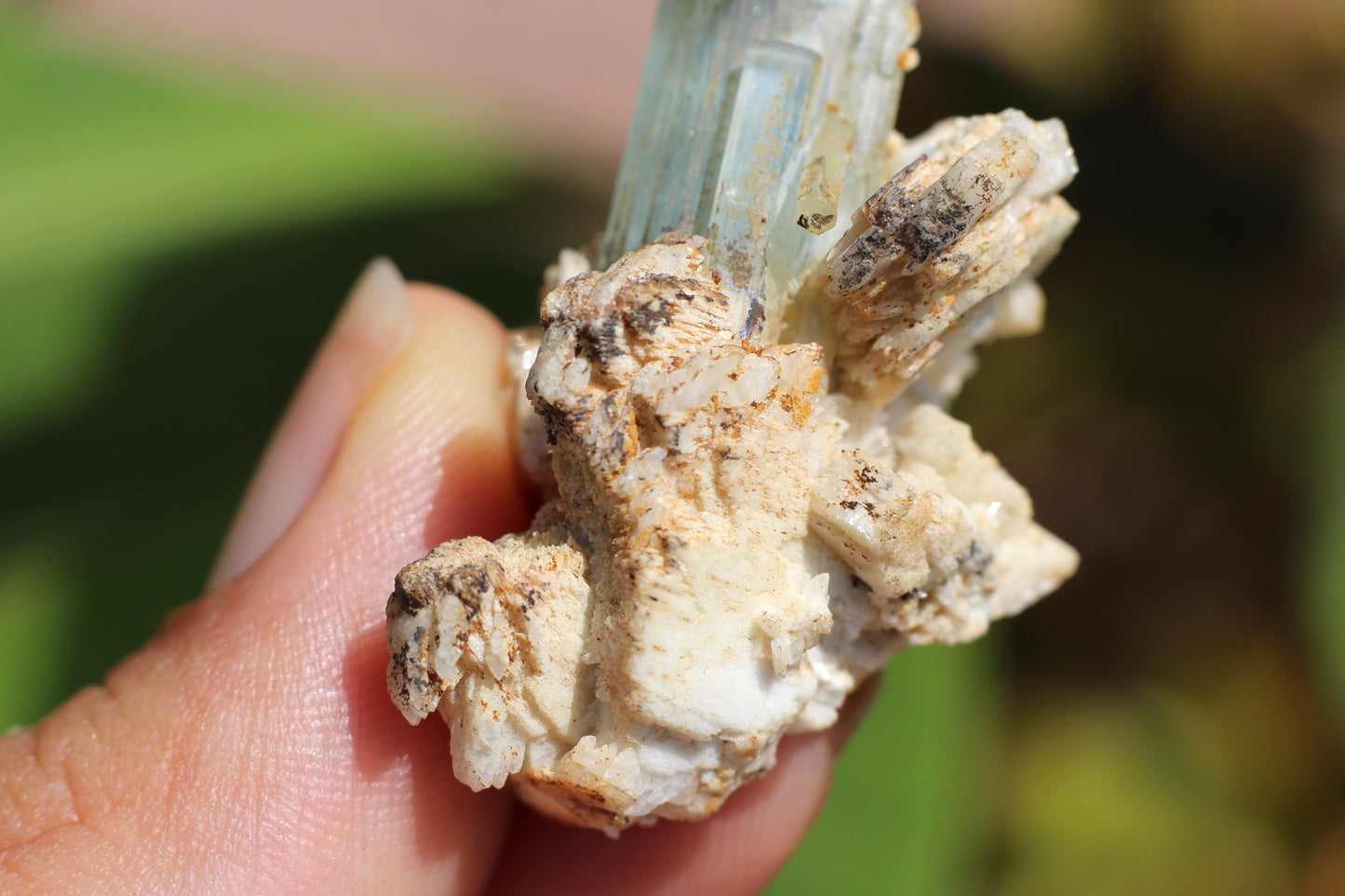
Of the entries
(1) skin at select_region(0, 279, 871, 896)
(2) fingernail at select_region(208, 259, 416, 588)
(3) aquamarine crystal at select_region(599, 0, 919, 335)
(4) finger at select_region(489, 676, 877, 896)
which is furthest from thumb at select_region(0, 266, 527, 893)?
(3) aquamarine crystal at select_region(599, 0, 919, 335)

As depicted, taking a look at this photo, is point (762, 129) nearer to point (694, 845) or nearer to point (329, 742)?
point (329, 742)

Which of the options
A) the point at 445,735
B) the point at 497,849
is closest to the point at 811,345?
the point at 445,735

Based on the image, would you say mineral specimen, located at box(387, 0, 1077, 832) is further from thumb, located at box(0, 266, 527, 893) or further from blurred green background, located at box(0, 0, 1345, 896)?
blurred green background, located at box(0, 0, 1345, 896)

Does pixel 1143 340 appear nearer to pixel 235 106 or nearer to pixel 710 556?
pixel 710 556

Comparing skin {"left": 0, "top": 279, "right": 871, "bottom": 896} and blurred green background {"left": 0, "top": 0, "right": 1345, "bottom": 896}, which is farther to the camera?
blurred green background {"left": 0, "top": 0, "right": 1345, "bottom": 896}

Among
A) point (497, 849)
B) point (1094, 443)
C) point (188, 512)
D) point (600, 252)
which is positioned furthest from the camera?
point (1094, 443)

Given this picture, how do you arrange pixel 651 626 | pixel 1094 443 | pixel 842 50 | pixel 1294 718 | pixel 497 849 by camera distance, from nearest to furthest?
pixel 651 626, pixel 842 50, pixel 497 849, pixel 1294 718, pixel 1094 443
